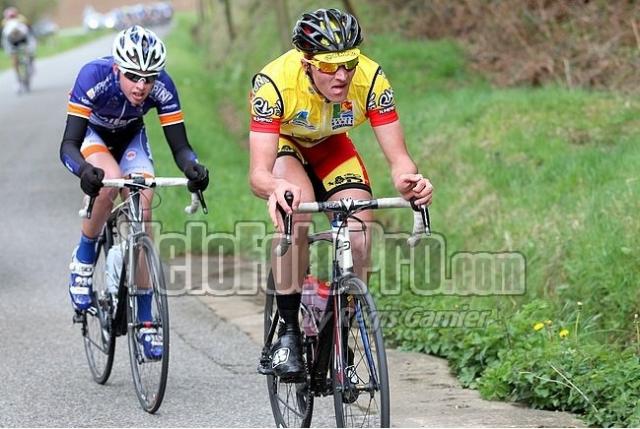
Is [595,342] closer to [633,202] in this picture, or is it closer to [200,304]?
[633,202]

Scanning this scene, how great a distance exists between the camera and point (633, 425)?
576 centimetres

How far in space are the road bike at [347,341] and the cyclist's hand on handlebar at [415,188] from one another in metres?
0.04

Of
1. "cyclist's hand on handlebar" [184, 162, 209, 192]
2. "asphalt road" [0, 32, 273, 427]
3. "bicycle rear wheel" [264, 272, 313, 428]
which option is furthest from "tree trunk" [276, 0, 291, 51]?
"bicycle rear wheel" [264, 272, 313, 428]

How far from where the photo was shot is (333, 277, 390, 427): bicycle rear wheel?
4.95 meters

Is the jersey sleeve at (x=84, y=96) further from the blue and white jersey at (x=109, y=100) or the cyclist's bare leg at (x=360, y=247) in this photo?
the cyclist's bare leg at (x=360, y=247)

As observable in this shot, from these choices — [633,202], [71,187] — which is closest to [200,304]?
[633,202]

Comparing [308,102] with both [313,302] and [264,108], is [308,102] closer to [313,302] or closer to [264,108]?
[264,108]

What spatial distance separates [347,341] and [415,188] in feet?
2.54

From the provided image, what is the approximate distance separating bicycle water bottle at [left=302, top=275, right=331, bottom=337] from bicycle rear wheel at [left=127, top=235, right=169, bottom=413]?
94cm

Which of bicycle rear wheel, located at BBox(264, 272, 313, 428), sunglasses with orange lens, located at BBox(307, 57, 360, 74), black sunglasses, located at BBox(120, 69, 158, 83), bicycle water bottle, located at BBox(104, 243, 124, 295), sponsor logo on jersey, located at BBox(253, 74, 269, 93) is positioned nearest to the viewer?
sunglasses with orange lens, located at BBox(307, 57, 360, 74)

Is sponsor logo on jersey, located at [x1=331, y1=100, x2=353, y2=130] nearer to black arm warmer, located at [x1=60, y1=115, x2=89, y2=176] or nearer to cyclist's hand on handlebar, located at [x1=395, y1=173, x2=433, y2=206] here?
cyclist's hand on handlebar, located at [x1=395, y1=173, x2=433, y2=206]

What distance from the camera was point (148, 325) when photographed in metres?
6.80

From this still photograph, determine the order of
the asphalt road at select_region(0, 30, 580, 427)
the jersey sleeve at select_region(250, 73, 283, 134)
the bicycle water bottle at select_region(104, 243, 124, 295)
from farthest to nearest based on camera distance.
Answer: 1. the bicycle water bottle at select_region(104, 243, 124, 295)
2. the asphalt road at select_region(0, 30, 580, 427)
3. the jersey sleeve at select_region(250, 73, 283, 134)

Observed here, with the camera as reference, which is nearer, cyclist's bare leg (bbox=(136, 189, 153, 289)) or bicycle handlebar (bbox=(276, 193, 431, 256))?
bicycle handlebar (bbox=(276, 193, 431, 256))
